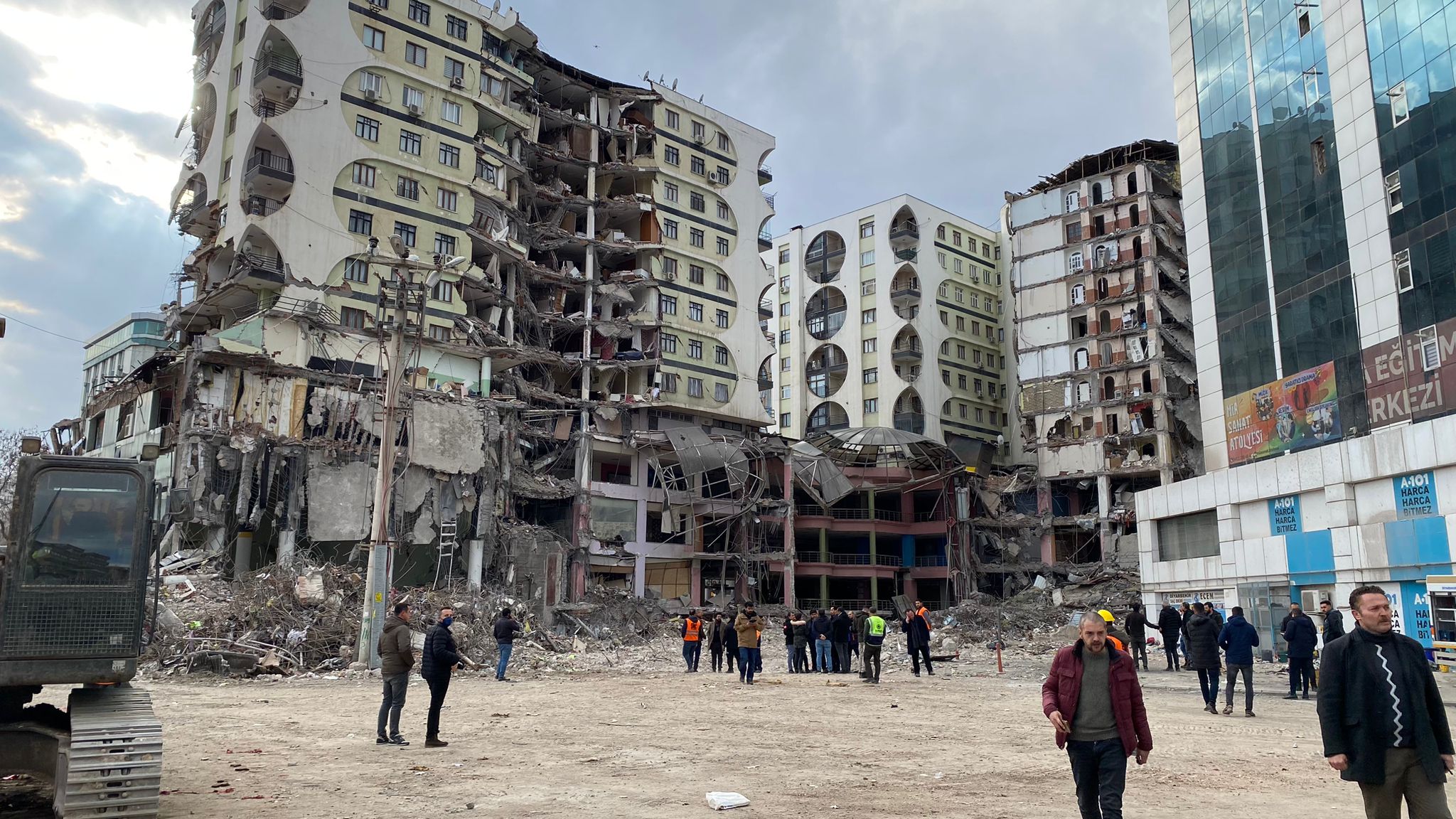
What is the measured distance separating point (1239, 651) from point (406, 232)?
4098 centimetres

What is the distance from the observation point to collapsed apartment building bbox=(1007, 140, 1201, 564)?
64.6 meters

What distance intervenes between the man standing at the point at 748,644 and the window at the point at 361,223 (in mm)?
31000

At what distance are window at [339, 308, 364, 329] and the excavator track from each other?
39.1 m

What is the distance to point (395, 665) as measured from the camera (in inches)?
474

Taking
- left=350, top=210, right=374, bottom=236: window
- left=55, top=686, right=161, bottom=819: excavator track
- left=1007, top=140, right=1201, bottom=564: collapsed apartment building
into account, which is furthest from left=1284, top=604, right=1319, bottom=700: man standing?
left=1007, top=140, right=1201, bottom=564: collapsed apartment building

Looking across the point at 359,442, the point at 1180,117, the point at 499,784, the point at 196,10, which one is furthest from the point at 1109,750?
the point at 196,10

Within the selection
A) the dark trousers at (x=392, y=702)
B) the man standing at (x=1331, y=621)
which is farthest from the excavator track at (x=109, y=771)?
the man standing at (x=1331, y=621)

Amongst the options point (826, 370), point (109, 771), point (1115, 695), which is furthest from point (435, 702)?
point (826, 370)

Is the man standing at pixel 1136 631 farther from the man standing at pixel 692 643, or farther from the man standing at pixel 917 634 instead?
the man standing at pixel 692 643

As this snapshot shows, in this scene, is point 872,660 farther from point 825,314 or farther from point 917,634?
point 825,314

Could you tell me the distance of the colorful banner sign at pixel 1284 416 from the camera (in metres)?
36.9

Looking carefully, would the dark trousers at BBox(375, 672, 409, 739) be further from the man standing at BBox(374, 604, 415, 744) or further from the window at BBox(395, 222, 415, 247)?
the window at BBox(395, 222, 415, 247)

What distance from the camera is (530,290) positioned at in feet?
196

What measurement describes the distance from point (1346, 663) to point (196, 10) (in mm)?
60241
